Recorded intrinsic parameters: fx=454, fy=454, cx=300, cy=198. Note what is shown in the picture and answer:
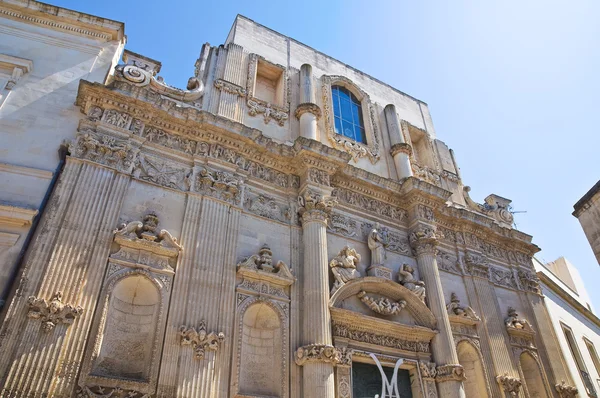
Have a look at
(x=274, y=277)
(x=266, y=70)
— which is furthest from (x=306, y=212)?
(x=266, y=70)

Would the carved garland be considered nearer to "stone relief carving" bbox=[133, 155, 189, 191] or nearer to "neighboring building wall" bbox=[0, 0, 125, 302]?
"stone relief carving" bbox=[133, 155, 189, 191]

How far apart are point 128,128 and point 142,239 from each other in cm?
274

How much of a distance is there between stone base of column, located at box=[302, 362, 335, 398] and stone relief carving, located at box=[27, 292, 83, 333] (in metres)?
4.18

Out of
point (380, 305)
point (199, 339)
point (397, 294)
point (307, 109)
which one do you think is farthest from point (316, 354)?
point (307, 109)

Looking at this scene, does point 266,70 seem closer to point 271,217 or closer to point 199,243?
point 271,217

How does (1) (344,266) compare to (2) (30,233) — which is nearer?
(2) (30,233)

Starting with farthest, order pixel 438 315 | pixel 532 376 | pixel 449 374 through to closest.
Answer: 1. pixel 532 376
2. pixel 438 315
3. pixel 449 374

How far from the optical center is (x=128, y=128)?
9844mm

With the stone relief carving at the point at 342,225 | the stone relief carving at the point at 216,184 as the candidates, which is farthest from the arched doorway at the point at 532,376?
the stone relief carving at the point at 216,184

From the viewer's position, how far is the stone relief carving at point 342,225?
449 inches

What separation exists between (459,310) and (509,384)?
6.78ft

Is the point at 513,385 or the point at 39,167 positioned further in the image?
the point at 513,385

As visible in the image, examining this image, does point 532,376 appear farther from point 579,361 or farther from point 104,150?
point 104,150

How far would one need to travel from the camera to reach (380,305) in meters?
10.5
